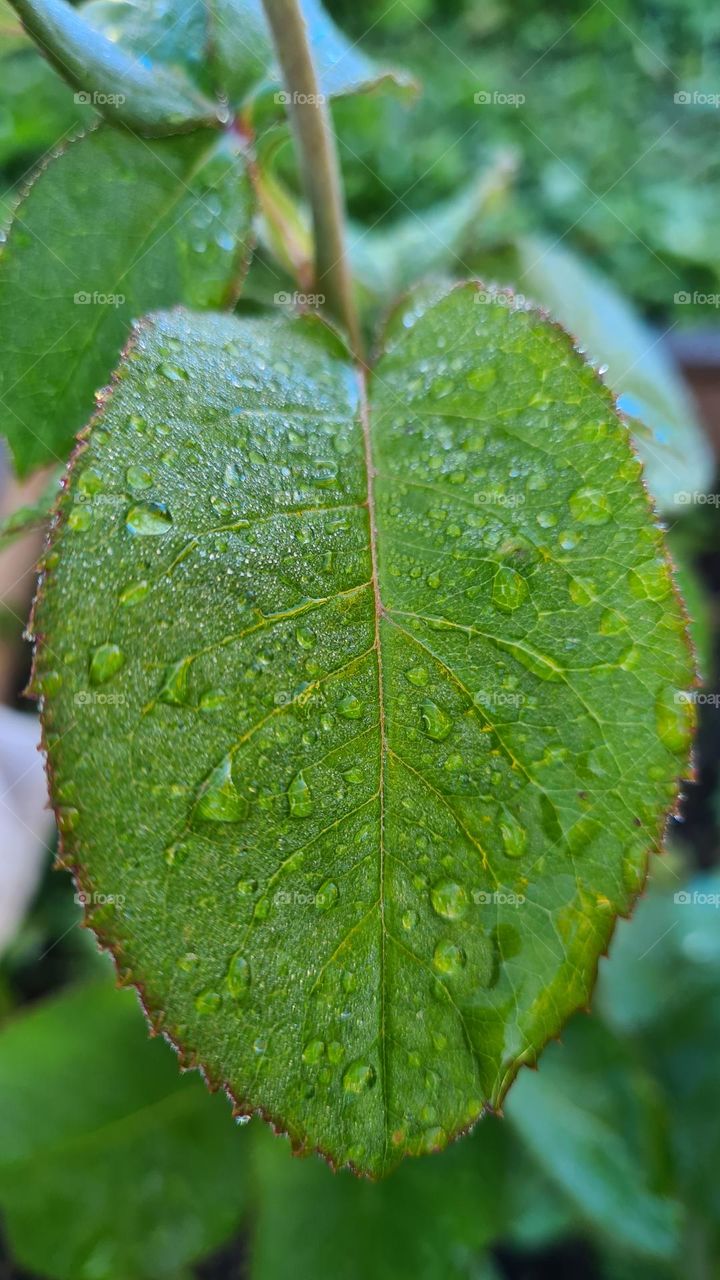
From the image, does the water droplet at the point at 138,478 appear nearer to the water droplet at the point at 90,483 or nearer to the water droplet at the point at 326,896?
the water droplet at the point at 90,483

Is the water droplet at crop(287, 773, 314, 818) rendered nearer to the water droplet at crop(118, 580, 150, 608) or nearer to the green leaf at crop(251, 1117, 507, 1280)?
the water droplet at crop(118, 580, 150, 608)

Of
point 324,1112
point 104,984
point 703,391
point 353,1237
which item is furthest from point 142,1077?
point 703,391

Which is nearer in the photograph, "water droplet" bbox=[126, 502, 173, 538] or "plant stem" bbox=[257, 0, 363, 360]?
"water droplet" bbox=[126, 502, 173, 538]

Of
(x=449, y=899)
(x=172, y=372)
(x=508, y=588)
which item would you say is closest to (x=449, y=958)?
(x=449, y=899)

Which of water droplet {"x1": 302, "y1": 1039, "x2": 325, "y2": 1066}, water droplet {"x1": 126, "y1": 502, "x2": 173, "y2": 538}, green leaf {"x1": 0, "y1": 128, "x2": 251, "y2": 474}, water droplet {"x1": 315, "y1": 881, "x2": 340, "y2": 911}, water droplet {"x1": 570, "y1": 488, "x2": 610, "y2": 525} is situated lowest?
water droplet {"x1": 302, "y1": 1039, "x2": 325, "y2": 1066}

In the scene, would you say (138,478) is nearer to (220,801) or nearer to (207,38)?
(220,801)

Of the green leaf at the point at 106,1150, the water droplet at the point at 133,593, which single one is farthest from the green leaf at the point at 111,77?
the green leaf at the point at 106,1150

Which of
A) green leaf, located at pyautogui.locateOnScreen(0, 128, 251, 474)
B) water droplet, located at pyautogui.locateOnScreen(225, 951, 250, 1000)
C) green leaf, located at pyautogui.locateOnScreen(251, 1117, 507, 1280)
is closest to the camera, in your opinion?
water droplet, located at pyautogui.locateOnScreen(225, 951, 250, 1000)

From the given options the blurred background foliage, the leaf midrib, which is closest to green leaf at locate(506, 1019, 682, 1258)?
the blurred background foliage
